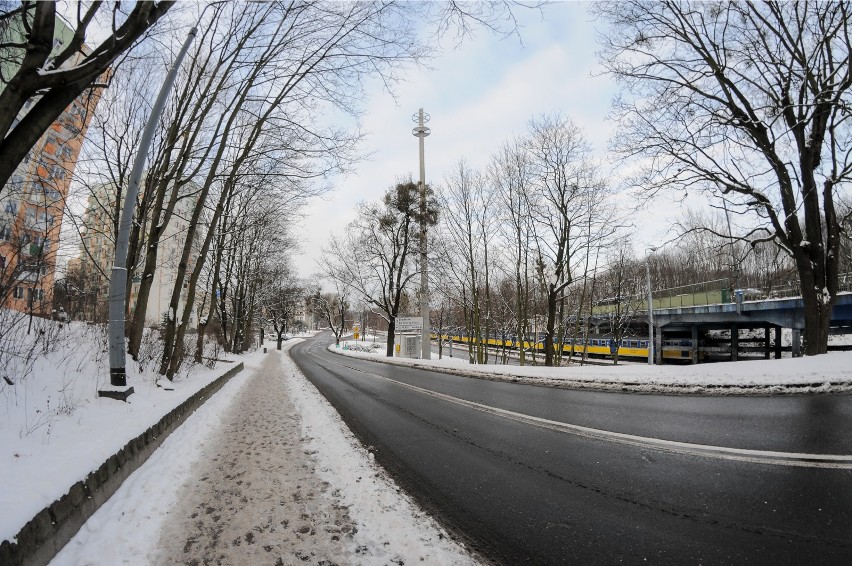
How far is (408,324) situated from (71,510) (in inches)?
Result: 1145

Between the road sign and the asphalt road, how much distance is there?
2424 centimetres

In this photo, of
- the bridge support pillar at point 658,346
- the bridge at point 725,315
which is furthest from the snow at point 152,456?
the bridge support pillar at point 658,346

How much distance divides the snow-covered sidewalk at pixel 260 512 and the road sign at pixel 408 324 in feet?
83.3

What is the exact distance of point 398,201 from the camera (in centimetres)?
3147

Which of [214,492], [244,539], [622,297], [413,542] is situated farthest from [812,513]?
[622,297]

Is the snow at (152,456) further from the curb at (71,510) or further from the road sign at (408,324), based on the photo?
the road sign at (408,324)

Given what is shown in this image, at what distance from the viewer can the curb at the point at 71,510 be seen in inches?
103

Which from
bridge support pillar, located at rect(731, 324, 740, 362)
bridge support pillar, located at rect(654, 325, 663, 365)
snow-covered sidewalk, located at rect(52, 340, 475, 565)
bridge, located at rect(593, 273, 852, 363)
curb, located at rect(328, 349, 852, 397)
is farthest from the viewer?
bridge support pillar, located at rect(654, 325, 663, 365)

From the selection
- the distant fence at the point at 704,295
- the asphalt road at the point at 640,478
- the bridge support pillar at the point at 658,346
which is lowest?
the bridge support pillar at the point at 658,346

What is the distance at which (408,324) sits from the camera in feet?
106

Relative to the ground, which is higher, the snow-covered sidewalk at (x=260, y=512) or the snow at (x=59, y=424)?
the snow at (x=59, y=424)

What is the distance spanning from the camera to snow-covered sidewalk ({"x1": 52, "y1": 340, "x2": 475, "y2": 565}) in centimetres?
304

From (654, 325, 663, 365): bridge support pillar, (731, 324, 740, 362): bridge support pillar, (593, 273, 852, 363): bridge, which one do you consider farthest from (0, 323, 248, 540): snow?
(731, 324, 740, 362): bridge support pillar

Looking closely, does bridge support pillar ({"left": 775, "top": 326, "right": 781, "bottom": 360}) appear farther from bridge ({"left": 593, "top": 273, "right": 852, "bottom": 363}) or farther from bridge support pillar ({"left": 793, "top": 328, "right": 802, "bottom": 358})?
bridge support pillar ({"left": 793, "top": 328, "right": 802, "bottom": 358})
